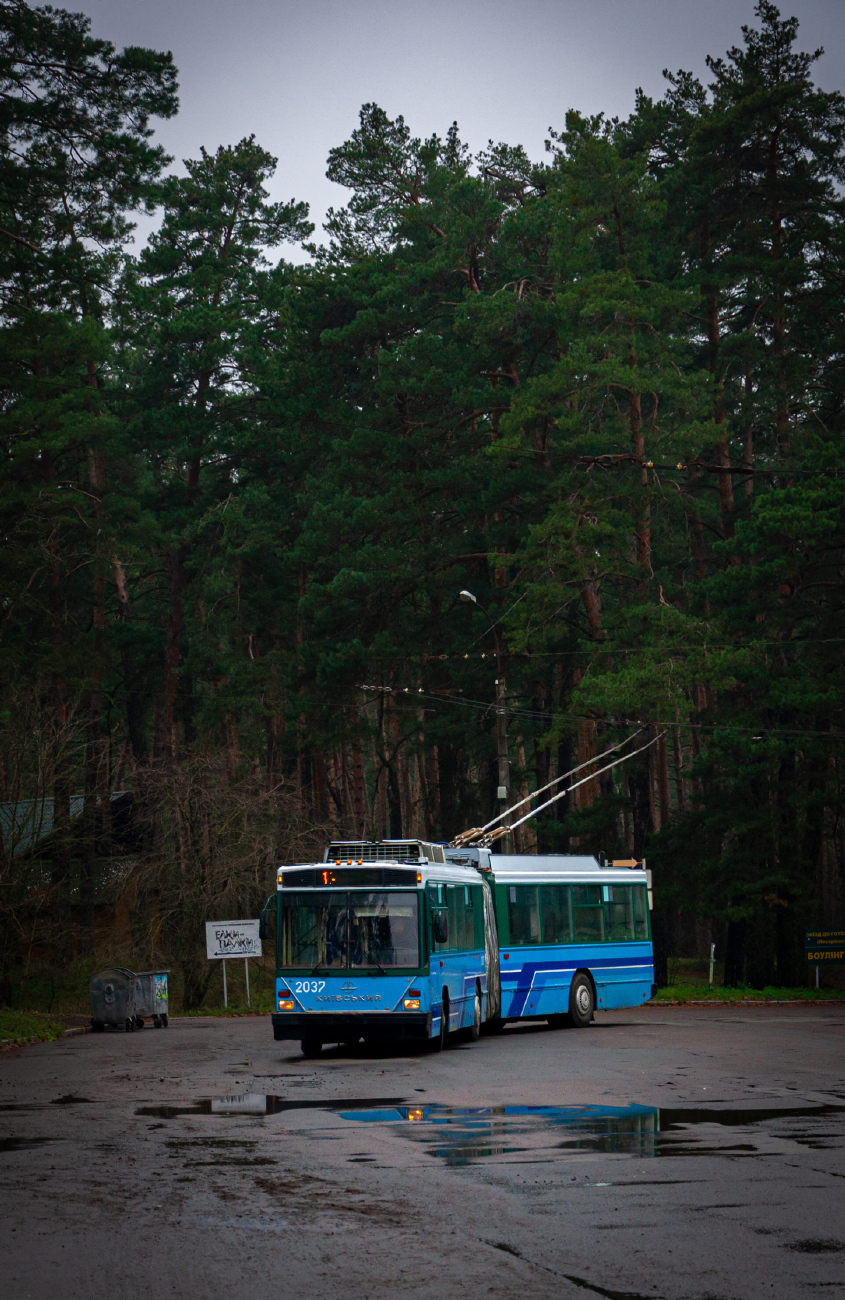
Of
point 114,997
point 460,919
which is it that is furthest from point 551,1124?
point 114,997

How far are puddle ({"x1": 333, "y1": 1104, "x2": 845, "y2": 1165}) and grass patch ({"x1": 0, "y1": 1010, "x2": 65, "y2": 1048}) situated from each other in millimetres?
12310

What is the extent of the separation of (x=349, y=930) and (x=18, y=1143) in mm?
9241

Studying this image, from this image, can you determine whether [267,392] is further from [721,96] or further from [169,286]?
[721,96]

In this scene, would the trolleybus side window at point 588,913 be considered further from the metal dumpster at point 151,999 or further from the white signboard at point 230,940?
the white signboard at point 230,940

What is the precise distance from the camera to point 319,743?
48500 millimetres

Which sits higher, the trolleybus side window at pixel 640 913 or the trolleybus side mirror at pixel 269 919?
the trolleybus side mirror at pixel 269 919

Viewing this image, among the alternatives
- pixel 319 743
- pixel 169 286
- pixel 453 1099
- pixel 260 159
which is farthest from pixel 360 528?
pixel 453 1099

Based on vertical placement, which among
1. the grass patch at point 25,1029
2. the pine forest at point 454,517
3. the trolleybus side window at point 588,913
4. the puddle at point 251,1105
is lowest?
the grass patch at point 25,1029

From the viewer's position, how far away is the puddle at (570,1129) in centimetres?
1114

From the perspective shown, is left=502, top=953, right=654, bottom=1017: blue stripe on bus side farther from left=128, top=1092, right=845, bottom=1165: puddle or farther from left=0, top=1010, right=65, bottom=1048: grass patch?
left=128, top=1092, right=845, bottom=1165: puddle

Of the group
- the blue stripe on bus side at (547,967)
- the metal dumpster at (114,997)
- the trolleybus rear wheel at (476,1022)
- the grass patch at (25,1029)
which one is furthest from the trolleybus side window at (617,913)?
the grass patch at (25,1029)

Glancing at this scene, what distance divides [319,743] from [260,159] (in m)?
23.7

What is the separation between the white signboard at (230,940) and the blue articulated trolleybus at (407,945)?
9.10 m

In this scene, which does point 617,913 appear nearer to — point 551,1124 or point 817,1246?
point 551,1124
